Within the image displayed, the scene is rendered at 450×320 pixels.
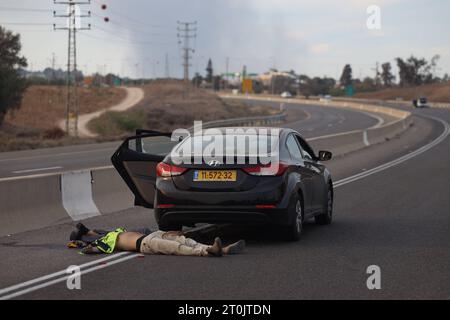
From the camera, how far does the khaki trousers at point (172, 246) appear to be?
387 inches

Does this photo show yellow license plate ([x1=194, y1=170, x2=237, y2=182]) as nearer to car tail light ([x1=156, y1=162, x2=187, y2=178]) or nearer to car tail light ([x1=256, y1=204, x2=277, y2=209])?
car tail light ([x1=156, y1=162, x2=187, y2=178])

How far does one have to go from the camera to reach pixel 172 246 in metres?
9.84

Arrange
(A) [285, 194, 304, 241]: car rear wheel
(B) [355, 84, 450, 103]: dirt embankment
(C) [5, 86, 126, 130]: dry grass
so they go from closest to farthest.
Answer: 1. (A) [285, 194, 304, 241]: car rear wheel
2. (C) [5, 86, 126, 130]: dry grass
3. (B) [355, 84, 450, 103]: dirt embankment

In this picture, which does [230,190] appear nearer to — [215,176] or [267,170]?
[215,176]

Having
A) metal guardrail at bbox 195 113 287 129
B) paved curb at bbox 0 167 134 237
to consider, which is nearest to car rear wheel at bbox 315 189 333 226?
paved curb at bbox 0 167 134 237

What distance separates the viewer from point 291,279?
28.0ft

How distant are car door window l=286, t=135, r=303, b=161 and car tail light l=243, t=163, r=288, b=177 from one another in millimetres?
780

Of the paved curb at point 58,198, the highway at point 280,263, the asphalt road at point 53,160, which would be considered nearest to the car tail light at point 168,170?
the highway at point 280,263

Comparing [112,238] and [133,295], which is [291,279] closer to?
[133,295]

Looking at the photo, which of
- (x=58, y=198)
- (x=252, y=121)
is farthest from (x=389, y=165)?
(x=252, y=121)

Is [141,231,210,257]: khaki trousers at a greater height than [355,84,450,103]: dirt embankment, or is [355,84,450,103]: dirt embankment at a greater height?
[355,84,450,103]: dirt embankment

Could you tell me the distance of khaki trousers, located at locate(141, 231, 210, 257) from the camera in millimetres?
9820


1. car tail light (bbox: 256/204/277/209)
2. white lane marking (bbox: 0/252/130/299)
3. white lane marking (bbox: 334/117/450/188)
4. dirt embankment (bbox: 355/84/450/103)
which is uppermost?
dirt embankment (bbox: 355/84/450/103)
